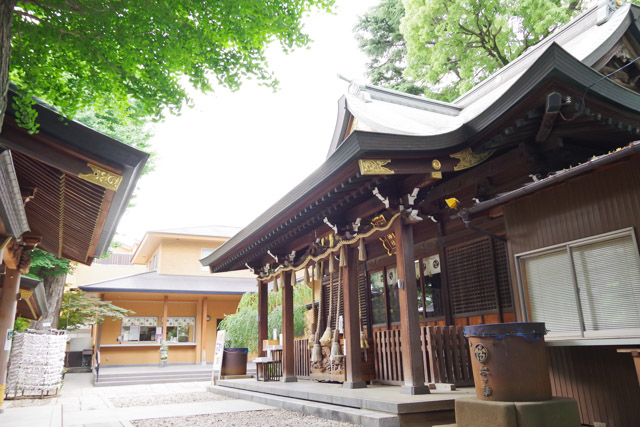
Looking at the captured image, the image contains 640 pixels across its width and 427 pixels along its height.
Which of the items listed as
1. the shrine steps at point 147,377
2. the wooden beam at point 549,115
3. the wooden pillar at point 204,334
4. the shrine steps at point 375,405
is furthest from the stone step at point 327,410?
the wooden pillar at point 204,334

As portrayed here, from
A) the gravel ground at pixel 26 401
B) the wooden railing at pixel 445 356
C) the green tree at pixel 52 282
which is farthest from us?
the green tree at pixel 52 282

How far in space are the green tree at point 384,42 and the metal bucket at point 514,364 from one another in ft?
59.0

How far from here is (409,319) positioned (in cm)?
630

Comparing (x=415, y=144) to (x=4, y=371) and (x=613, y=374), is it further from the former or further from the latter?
(x=4, y=371)

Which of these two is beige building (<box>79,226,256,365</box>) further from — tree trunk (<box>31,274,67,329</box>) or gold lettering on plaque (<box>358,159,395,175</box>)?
gold lettering on plaque (<box>358,159,395,175</box>)

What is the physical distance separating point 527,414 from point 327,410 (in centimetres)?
308

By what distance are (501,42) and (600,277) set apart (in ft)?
43.0

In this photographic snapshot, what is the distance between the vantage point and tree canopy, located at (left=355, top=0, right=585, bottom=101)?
49.1 feet

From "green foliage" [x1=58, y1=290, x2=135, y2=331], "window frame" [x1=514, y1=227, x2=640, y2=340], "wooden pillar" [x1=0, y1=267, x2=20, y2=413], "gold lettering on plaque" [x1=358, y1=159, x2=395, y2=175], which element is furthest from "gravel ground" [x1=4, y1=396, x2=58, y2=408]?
"window frame" [x1=514, y1=227, x2=640, y2=340]

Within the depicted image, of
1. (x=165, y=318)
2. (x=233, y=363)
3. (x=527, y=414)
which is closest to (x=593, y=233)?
(x=527, y=414)

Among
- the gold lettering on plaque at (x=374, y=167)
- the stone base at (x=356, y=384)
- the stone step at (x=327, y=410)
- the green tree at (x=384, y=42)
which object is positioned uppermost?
the green tree at (x=384, y=42)

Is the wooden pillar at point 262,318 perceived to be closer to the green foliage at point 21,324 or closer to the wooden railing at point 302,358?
the wooden railing at point 302,358

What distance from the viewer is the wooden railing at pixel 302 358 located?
33.5 feet

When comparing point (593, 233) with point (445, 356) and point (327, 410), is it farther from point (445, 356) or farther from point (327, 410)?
point (327, 410)
